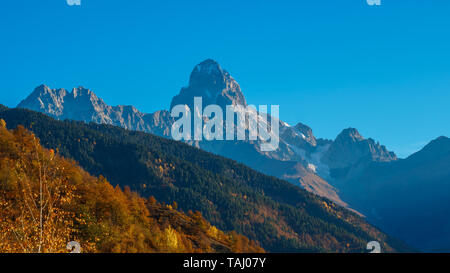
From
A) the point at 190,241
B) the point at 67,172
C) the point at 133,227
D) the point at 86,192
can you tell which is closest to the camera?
the point at 133,227

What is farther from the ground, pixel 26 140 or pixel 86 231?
pixel 26 140

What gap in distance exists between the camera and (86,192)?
88.1m
